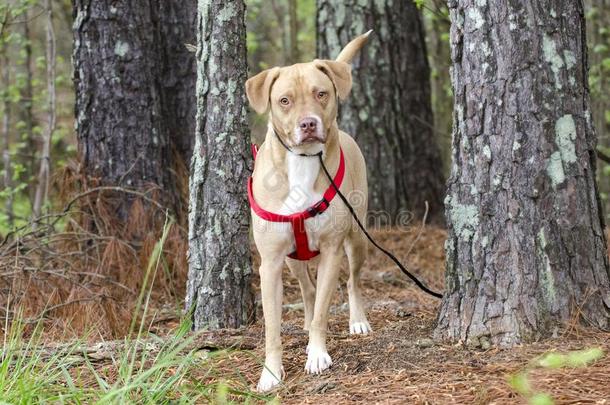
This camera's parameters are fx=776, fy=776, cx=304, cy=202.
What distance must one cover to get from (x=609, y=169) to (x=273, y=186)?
594cm

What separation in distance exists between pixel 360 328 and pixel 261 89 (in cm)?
170

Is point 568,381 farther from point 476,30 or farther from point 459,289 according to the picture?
point 476,30

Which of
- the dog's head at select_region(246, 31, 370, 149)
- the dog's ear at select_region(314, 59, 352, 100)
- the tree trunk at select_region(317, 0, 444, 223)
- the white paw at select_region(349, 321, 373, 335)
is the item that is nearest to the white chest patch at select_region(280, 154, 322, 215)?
the dog's head at select_region(246, 31, 370, 149)

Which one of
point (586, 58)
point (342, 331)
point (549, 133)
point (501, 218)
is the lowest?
point (342, 331)

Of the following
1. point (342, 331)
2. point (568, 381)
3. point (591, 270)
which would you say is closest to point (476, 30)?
point (591, 270)

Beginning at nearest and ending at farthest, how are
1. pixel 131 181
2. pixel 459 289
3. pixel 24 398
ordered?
1. pixel 24 398
2. pixel 459 289
3. pixel 131 181

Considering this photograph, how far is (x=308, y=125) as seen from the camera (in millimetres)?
4195

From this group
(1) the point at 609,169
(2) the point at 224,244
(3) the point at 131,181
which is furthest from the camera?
(1) the point at 609,169

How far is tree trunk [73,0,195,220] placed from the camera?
663 cm

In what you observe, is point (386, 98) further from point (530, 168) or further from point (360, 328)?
point (530, 168)

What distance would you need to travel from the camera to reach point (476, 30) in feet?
13.3

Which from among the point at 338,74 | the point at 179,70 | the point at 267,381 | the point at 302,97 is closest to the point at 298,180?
the point at 302,97

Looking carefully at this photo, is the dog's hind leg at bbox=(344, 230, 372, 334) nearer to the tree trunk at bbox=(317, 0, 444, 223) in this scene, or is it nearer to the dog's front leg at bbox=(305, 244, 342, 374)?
the dog's front leg at bbox=(305, 244, 342, 374)

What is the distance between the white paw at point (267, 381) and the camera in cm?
404
